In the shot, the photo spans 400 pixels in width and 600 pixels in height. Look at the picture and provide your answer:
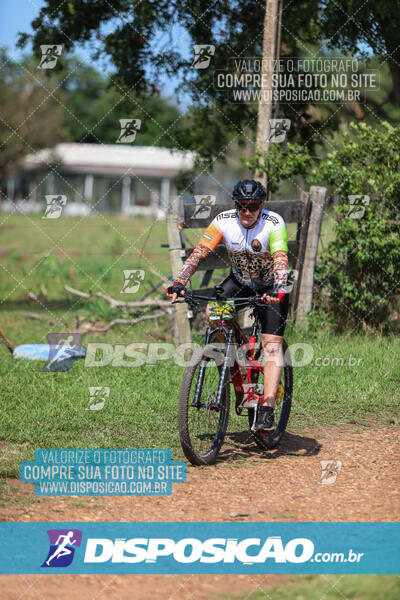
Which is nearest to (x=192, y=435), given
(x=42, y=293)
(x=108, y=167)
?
(x=42, y=293)

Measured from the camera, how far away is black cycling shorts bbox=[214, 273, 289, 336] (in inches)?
265

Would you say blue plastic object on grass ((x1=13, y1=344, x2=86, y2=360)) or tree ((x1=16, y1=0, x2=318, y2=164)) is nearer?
blue plastic object on grass ((x1=13, y1=344, x2=86, y2=360))

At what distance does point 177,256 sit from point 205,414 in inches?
141

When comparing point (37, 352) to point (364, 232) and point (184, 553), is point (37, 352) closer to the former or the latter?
point (364, 232)

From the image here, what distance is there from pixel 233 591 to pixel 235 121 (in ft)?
36.3

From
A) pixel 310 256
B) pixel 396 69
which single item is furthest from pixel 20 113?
pixel 310 256

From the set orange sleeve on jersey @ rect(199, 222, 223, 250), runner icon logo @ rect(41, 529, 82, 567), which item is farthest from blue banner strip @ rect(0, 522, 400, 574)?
orange sleeve on jersey @ rect(199, 222, 223, 250)

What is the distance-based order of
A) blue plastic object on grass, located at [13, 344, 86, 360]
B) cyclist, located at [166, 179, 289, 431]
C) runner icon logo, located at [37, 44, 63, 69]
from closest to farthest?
cyclist, located at [166, 179, 289, 431] < blue plastic object on grass, located at [13, 344, 86, 360] < runner icon logo, located at [37, 44, 63, 69]

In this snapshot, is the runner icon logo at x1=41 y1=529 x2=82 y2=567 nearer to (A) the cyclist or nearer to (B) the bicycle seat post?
(A) the cyclist

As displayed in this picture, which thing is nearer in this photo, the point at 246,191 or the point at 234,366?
the point at 246,191

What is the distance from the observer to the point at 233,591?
4418mm

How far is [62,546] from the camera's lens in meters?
4.91

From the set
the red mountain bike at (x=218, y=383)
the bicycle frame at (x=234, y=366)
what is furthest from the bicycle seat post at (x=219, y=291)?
the bicycle frame at (x=234, y=366)

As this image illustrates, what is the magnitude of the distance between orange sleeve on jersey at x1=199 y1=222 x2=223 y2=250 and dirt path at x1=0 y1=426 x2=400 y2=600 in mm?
1787
